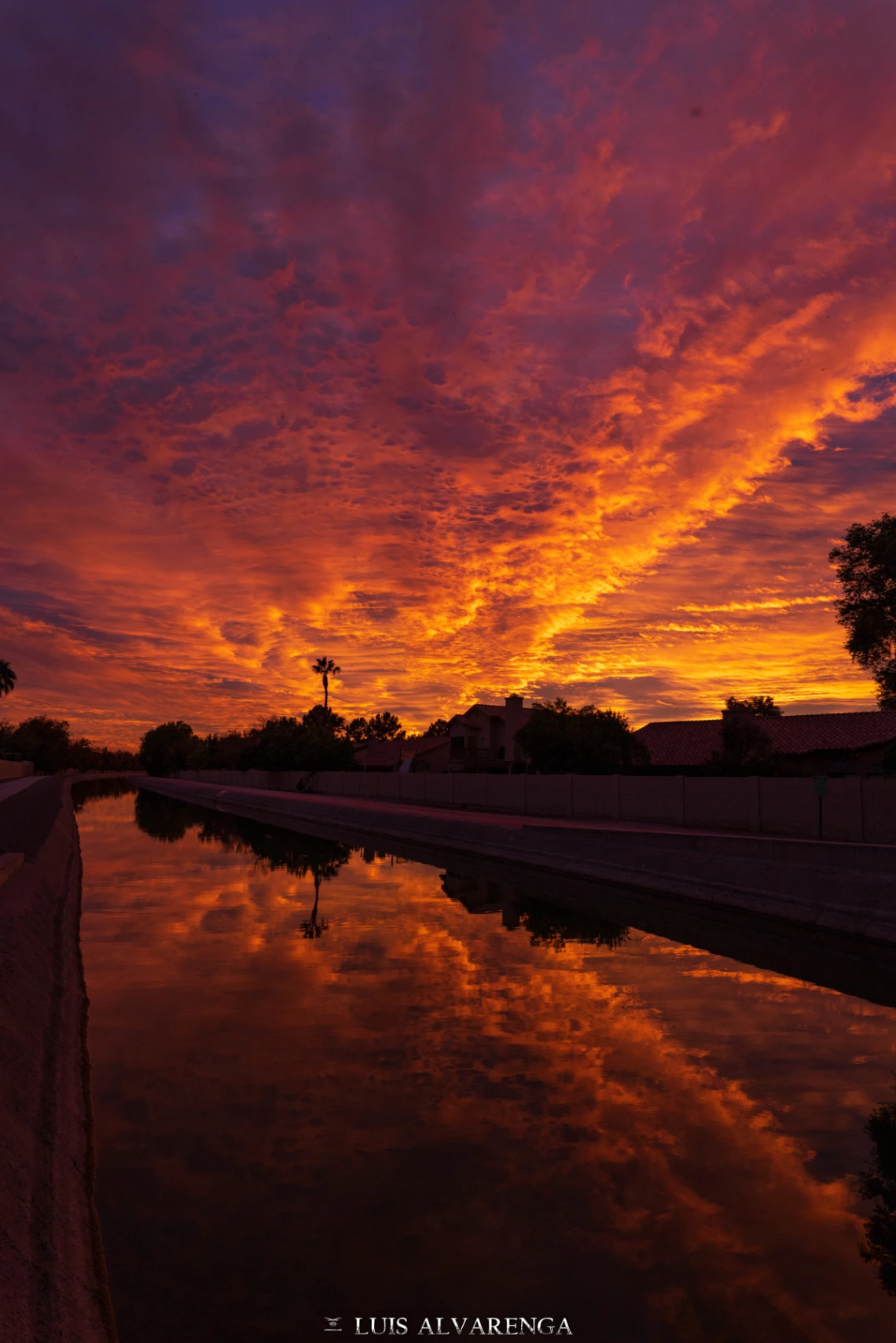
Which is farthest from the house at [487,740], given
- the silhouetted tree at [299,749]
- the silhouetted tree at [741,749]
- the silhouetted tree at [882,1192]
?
the silhouetted tree at [882,1192]

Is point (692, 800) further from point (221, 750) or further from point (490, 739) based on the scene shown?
point (221, 750)

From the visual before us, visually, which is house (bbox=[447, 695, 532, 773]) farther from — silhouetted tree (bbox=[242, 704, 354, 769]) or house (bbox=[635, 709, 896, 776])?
house (bbox=[635, 709, 896, 776])

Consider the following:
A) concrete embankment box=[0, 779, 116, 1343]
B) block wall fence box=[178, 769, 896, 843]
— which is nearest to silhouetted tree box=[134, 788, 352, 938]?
concrete embankment box=[0, 779, 116, 1343]

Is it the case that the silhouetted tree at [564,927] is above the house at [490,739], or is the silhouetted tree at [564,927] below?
below

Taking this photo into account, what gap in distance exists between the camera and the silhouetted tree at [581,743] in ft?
209

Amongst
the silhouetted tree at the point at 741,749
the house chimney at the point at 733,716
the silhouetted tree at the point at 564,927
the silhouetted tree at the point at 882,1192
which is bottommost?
the silhouetted tree at the point at 882,1192

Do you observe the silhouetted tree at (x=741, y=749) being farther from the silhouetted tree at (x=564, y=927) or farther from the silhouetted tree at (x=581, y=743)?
the silhouetted tree at (x=564, y=927)

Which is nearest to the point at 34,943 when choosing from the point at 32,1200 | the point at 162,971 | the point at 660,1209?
the point at 162,971

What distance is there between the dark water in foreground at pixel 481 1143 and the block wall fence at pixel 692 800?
19037mm

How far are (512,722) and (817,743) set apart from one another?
37.0 m

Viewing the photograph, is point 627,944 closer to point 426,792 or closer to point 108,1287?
point 108,1287

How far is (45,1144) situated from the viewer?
750cm

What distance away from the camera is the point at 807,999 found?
13375 millimetres

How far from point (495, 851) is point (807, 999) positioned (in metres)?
21.4
